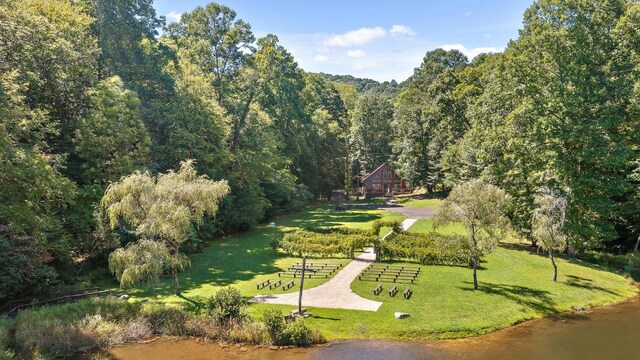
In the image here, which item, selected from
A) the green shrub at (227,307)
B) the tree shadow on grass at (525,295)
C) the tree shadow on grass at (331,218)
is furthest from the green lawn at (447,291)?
the tree shadow on grass at (331,218)

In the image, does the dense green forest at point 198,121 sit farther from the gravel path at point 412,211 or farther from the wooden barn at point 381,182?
the wooden barn at point 381,182

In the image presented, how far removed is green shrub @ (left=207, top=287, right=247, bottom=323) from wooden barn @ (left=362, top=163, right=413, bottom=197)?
5032 cm

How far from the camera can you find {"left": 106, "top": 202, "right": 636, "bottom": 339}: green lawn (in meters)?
16.0

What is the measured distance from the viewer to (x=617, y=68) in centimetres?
2511

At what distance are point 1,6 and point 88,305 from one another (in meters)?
16.4

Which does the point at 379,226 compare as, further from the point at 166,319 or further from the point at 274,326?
the point at 166,319

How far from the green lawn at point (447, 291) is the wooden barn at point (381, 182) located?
3616cm

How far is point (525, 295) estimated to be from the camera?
19484 millimetres

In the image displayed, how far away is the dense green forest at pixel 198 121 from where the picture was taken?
19859 mm

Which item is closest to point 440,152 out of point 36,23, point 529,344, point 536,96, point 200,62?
point 536,96

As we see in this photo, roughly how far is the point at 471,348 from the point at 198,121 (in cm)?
2699

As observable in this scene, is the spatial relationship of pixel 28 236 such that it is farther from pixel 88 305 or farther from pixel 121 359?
pixel 121 359

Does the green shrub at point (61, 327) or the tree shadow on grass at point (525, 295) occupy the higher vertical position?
the green shrub at point (61, 327)

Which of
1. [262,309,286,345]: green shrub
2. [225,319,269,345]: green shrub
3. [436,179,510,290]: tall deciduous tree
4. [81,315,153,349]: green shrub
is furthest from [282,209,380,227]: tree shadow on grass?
[81,315,153,349]: green shrub
